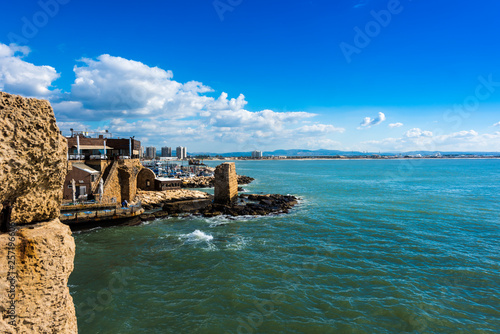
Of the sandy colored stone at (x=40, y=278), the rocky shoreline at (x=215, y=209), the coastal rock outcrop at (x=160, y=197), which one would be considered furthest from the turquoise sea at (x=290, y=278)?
the coastal rock outcrop at (x=160, y=197)

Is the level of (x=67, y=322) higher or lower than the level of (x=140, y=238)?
higher

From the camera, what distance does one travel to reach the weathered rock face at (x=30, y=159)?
3336 mm

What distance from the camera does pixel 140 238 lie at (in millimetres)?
22969

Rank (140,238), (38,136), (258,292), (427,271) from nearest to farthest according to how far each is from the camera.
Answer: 1. (38,136)
2. (258,292)
3. (427,271)
4. (140,238)

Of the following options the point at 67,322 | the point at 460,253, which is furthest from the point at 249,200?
the point at 67,322

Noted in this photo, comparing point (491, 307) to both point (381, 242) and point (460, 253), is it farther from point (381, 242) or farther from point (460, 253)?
point (381, 242)

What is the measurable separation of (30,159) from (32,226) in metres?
1.00

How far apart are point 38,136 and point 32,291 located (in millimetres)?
2089

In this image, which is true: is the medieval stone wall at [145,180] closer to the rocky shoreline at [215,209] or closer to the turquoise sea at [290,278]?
the rocky shoreline at [215,209]

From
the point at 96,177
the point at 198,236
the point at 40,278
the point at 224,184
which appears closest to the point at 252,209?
the point at 224,184

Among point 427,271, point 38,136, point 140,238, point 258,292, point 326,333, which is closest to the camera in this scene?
point 38,136

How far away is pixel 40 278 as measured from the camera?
380 cm

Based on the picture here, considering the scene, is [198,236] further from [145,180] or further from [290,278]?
[145,180]

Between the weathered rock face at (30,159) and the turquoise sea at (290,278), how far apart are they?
9415 millimetres
